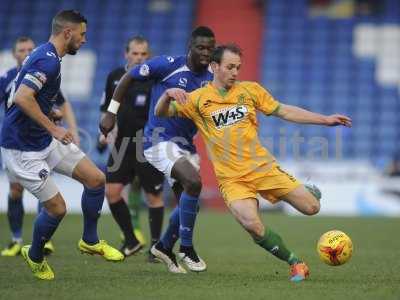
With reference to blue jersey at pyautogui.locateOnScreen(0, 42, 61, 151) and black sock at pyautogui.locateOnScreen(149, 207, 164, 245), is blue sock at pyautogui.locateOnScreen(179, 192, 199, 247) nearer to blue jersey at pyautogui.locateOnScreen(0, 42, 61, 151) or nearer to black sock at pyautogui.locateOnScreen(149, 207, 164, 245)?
blue jersey at pyautogui.locateOnScreen(0, 42, 61, 151)

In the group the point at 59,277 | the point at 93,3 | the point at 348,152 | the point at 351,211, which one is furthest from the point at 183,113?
the point at 93,3

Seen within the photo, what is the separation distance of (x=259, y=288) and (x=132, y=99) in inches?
166

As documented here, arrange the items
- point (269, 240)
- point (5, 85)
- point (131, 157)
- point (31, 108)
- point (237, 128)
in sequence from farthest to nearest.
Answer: point (131, 157) → point (5, 85) → point (237, 128) → point (269, 240) → point (31, 108)

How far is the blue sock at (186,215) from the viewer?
26.4 feet

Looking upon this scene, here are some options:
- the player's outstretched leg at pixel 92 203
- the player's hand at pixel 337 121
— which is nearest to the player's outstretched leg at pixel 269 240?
the player's hand at pixel 337 121

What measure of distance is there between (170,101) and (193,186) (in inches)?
32.3

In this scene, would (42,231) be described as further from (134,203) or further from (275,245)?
(134,203)

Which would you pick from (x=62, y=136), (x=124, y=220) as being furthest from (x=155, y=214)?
(x=62, y=136)

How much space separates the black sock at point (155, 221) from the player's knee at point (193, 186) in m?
1.92

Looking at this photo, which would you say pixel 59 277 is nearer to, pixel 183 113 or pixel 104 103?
pixel 183 113

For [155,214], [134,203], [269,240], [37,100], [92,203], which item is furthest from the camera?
[134,203]

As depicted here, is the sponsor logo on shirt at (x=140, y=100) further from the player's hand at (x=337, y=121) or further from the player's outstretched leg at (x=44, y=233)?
the player's hand at (x=337, y=121)

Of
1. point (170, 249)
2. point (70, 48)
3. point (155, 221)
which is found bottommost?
point (155, 221)

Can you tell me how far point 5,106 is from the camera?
9.71 m
